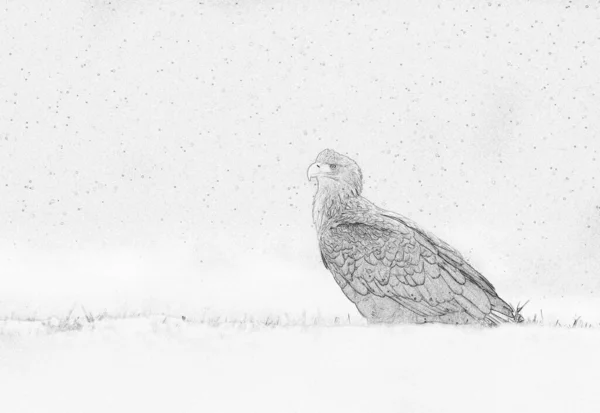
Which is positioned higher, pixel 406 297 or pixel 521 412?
pixel 406 297

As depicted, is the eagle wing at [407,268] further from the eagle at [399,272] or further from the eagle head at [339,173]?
the eagle head at [339,173]

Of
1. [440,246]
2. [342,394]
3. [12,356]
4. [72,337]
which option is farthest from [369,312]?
[12,356]

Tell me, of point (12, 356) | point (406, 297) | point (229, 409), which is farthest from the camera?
point (406, 297)

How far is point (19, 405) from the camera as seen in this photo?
6027mm

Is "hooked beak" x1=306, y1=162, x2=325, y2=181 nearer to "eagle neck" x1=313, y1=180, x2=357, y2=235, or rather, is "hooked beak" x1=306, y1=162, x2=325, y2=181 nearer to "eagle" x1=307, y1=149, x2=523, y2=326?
"eagle neck" x1=313, y1=180, x2=357, y2=235

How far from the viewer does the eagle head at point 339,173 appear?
8461 mm

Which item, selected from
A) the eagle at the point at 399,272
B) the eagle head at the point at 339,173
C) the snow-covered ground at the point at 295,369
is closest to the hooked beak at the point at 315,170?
the eagle head at the point at 339,173

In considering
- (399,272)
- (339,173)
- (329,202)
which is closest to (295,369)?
(399,272)

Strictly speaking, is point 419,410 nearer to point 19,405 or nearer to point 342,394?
point 342,394

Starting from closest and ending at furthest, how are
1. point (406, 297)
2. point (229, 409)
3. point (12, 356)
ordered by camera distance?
1. point (229, 409)
2. point (12, 356)
3. point (406, 297)

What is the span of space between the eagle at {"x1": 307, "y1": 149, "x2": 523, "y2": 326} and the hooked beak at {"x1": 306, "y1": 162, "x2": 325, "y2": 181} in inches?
9.8

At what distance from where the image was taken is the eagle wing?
759 cm

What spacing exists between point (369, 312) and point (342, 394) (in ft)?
5.63

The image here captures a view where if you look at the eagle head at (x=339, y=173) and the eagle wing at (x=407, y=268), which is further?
the eagle head at (x=339, y=173)
